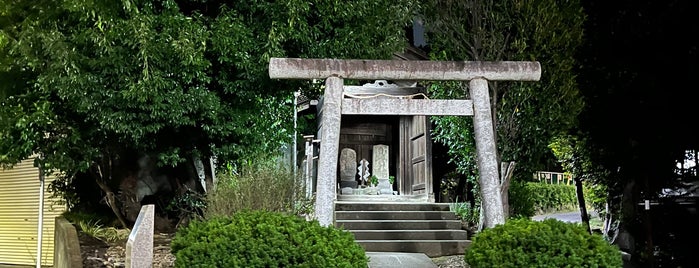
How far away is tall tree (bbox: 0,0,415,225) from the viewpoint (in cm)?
776

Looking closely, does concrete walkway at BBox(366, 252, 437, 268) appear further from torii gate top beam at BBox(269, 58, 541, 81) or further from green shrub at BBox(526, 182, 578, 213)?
green shrub at BBox(526, 182, 578, 213)

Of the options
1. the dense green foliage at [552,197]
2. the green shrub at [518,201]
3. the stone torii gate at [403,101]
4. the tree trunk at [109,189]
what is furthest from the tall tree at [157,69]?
the dense green foliage at [552,197]

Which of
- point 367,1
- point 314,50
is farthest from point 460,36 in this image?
point 314,50

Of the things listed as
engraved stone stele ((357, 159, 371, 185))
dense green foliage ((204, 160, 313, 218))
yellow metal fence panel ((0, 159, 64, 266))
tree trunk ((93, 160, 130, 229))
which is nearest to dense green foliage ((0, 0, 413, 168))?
dense green foliage ((204, 160, 313, 218))

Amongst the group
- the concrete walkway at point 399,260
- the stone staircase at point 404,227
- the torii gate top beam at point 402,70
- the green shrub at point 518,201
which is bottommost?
the concrete walkway at point 399,260

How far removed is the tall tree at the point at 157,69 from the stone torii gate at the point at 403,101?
3.16ft

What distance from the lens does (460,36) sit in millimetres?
9930

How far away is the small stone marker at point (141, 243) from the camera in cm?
630

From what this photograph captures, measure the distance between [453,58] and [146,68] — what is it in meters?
4.86

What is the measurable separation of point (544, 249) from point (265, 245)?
2776 millimetres

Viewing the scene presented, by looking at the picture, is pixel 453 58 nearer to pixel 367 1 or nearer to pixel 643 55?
pixel 367 1

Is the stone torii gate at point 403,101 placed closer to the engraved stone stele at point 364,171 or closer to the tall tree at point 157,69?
the tall tree at point 157,69

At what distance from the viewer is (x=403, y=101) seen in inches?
315

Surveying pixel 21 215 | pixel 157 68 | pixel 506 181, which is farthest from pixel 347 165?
pixel 157 68
